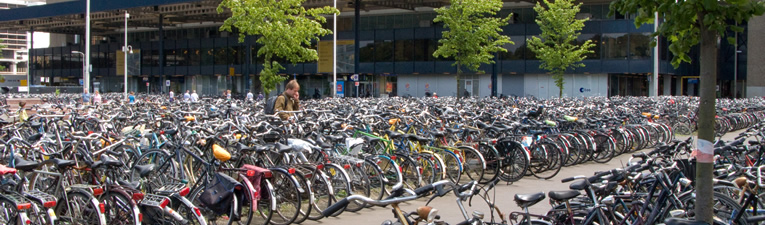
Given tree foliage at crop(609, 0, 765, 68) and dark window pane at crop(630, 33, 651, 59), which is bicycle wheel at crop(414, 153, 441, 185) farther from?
dark window pane at crop(630, 33, 651, 59)

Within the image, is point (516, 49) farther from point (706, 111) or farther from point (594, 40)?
point (706, 111)

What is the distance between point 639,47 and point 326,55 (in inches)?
895

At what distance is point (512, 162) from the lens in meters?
9.68

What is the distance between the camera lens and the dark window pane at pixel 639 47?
1724 inches

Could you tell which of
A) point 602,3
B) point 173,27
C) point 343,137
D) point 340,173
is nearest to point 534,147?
point 343,137

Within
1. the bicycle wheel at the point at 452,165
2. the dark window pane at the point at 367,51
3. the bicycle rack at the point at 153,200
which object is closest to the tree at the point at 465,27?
the bicycle wheel at the point at 452,165

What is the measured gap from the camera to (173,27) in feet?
212

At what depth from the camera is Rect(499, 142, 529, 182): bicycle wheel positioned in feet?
31.7

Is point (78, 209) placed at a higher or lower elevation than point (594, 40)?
lower

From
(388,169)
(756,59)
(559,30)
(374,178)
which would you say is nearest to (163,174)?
(374,178)

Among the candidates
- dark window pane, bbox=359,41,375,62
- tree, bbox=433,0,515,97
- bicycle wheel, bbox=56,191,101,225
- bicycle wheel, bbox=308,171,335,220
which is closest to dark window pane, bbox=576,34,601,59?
dark window pane, bbox=359,41,375,62

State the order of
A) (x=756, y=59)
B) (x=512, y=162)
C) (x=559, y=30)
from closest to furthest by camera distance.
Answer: (x=512, y=162) < (x=559, y=30) < (x=756, y=59)

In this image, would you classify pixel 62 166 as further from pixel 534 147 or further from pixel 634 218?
pixel 534 147

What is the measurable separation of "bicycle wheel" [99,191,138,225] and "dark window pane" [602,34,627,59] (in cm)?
4292
